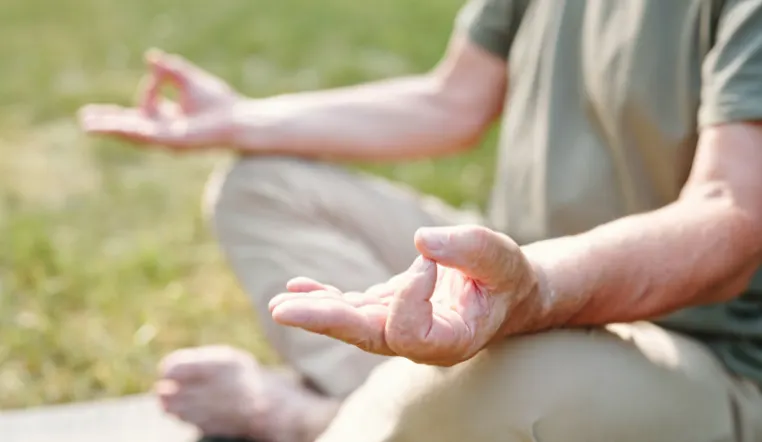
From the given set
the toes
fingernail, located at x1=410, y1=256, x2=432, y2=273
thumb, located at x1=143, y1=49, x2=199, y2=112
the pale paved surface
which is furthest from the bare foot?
fingernail, located at x1=410, y1=256, x2=432, y2=273

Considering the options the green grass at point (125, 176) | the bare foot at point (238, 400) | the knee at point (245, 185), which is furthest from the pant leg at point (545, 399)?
the green grass at point (125, 176)

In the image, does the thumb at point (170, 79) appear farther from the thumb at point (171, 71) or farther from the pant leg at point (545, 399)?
the pant leg at point (545, 399)

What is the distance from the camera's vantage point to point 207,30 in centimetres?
433

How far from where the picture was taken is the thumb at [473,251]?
0.97 meters

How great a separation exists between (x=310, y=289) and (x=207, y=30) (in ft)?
11.2

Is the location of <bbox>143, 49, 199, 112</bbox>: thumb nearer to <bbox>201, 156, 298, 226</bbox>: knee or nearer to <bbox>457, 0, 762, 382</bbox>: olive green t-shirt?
<bbox>201, 156, 298, 226</bbox>: knee

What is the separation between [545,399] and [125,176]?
2319 mm

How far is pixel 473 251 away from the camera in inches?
38.8

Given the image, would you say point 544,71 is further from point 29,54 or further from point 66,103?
point 29,54

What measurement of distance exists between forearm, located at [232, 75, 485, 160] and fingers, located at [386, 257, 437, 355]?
2.57 feet

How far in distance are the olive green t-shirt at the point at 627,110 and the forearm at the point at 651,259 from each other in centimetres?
11

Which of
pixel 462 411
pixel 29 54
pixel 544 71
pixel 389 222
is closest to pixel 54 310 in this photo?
pixel 389 222

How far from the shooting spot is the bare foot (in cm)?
158

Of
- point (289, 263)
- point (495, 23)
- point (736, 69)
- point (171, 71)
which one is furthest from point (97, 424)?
point (736, 69)
